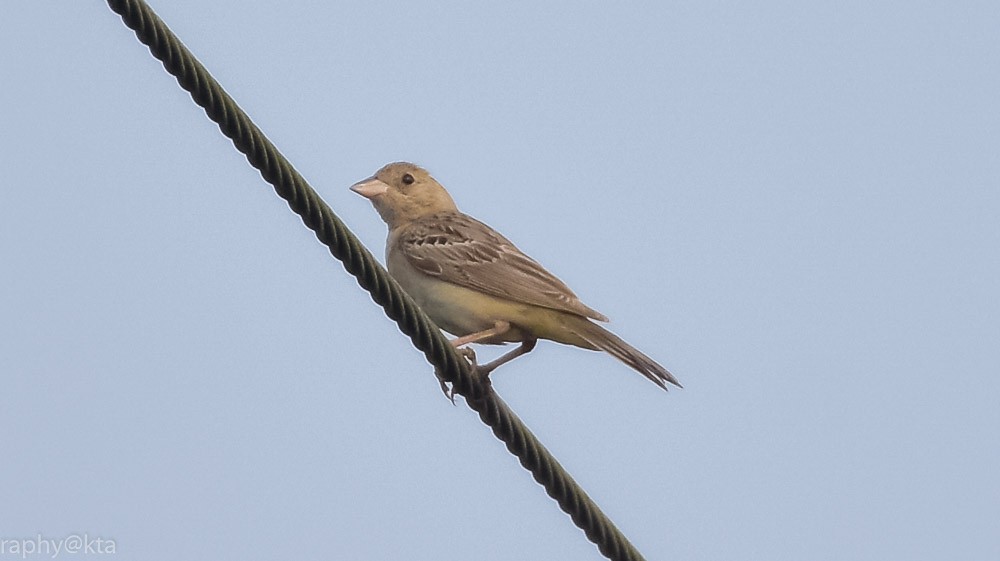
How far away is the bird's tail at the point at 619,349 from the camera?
799 cm

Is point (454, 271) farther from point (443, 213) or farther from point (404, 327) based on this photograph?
point (404, 327)

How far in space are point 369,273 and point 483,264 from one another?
10.8 ft

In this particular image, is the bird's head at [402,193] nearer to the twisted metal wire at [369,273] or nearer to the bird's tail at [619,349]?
the bird's tail at [619,349]

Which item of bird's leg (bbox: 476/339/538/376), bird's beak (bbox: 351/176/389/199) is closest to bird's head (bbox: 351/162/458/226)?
bird's beak (bbox: 351/176/389/199)

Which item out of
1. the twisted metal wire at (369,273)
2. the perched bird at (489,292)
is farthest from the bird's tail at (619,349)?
the twisted metal wire at (369,273)

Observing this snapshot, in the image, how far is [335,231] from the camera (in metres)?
5.61

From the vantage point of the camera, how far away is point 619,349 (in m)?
8.29

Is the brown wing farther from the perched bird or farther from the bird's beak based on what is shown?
the bird's beak

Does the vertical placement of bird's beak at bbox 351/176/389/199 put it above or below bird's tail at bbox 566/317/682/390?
above

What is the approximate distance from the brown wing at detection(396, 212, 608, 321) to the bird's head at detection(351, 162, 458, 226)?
46 cm

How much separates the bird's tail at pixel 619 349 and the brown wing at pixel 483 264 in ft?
0.25

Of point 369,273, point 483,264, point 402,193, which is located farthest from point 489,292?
point 369,273

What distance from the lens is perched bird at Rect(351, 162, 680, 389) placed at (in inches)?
337

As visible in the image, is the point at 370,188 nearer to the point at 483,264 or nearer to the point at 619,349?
the point at 483,264
